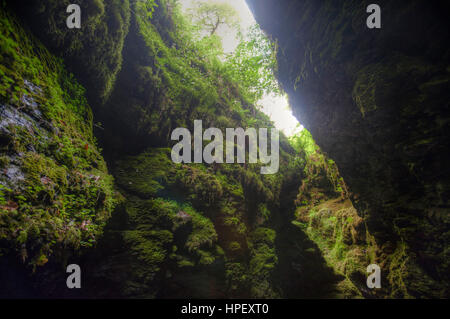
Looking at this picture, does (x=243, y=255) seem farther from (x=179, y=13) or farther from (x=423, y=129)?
(x=179, y=13)

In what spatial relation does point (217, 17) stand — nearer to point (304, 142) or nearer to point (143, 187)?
point (304, 142)

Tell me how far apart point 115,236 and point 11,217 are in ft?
5.57

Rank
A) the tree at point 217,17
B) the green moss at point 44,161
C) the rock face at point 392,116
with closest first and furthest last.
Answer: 1. the green moss at point 44,161
2. the rock face at point 392,116
3. the tree at point 217,17

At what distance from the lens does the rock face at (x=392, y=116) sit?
8.82 feet

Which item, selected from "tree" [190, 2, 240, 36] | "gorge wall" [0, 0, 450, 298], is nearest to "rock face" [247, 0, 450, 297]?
"gorge wall" [0, 0, 450, 298]

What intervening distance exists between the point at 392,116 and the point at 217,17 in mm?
12708

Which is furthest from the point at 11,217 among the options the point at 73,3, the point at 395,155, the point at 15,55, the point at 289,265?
the point at 289,265

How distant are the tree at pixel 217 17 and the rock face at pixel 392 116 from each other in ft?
27.6

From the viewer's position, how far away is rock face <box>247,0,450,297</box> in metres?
2.69

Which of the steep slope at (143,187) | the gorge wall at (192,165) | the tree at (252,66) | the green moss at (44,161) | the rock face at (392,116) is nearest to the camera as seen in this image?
the green moss at (44,161)

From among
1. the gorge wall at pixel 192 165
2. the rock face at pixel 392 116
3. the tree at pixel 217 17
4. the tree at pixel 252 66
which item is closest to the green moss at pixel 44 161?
the gorge wall at pixel 192 165

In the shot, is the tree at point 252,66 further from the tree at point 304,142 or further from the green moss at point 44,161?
the green moss at point 44,161

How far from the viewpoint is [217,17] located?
459 inches

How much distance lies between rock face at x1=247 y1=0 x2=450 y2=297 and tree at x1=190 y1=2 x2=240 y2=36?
8.41m
